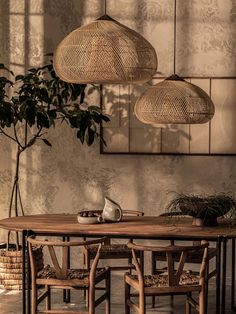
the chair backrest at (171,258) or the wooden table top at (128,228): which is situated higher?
the wooden table top at (128,228)

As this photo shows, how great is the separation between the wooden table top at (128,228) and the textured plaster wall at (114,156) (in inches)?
55.8

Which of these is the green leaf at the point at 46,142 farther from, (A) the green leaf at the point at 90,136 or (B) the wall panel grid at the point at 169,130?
(B) the wall panel grid at the point at 169,130

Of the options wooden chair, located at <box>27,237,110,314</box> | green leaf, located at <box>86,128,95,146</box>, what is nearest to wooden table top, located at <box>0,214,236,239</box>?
wooden chair, located at <box>27,237,110,314</box>

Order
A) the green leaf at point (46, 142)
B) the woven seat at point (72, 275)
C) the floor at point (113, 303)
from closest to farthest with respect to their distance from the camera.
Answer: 1. the woven seat at point (72, 275)
2. the floor at point (113, 303)
3. the green leaf at point (46, 142)

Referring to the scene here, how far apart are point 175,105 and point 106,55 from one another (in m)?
0.94

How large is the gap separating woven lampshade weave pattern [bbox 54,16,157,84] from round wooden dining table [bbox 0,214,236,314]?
1097 mm

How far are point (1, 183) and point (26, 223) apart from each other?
199cm

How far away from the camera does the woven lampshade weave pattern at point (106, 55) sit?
17.4 feet

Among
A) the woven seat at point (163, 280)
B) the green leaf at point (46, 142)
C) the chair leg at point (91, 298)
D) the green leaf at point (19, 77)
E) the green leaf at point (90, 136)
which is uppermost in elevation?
the green leaf at point (19, 77)

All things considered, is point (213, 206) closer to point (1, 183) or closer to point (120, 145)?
point (120, 145)

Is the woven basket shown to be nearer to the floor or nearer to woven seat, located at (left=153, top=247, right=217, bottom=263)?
the floor

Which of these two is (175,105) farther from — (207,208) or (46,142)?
(46,142)

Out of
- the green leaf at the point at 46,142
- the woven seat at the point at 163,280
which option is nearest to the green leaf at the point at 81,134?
the green leaf at the point at 46,142

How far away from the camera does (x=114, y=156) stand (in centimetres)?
796
